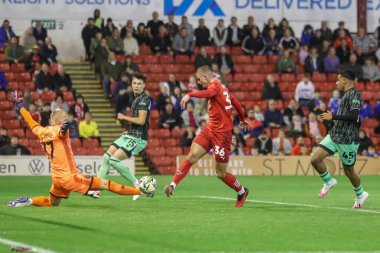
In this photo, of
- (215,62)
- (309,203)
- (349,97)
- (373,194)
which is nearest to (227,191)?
(373,194)

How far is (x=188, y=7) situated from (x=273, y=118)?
693 centimetres

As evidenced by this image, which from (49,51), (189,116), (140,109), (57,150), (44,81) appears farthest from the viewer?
(49,51)

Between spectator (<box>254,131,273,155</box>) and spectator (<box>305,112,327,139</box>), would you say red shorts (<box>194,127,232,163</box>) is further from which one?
spectator (<box>305,112,327,139</box>)

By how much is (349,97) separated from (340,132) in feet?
2.00

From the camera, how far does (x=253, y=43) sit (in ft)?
123

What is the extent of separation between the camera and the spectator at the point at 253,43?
37.4 m

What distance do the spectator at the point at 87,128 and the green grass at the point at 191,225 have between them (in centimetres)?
1157

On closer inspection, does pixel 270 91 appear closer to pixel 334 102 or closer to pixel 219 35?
pixel 334 102

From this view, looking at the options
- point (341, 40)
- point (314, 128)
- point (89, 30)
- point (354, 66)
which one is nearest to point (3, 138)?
point (89, 30)

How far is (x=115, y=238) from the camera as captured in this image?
11.7 meters

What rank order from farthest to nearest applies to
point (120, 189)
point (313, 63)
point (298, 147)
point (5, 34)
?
point (313, 63), point (5, 34), point (298, 147), point (120, 189)

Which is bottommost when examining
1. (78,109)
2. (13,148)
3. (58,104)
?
(13,148)

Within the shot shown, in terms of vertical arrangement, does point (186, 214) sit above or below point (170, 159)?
above

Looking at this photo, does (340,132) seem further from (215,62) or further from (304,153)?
(215,62)
